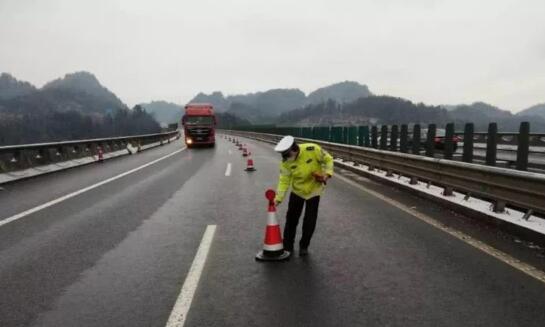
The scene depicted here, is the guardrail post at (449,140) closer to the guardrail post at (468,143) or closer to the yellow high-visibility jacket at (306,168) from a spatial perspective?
the guardrail post at (468,143)

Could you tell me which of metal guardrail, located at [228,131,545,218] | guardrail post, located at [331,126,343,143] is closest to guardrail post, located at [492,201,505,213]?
metal guardrail, located at [228,131,545,218]

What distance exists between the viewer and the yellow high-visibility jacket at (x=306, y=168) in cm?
571

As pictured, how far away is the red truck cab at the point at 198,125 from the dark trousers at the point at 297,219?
28561mm

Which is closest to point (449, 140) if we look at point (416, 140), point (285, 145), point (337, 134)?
point (416, 140)

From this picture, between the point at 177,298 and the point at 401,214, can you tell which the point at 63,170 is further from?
the point at 177,298

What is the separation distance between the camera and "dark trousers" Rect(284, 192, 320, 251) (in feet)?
19.0

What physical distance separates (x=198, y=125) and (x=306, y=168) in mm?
29070

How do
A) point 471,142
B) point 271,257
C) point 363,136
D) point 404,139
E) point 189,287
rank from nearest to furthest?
point 189,287 → point 271,257 → point 471,142 → point 404,139 → point 363,136

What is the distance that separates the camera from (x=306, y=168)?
5.71 metres

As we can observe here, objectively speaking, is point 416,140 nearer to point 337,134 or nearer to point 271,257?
point 271,257

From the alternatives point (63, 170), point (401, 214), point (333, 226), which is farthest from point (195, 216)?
point (63, 170)

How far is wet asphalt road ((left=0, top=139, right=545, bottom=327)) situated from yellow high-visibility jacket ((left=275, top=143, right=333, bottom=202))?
2.64ft

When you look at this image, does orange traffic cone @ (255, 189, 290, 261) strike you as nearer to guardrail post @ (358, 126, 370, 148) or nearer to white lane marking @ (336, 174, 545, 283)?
white lane marking @ (336, 174, 545, 283)

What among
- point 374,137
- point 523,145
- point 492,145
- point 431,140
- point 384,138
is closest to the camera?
point 523,145
